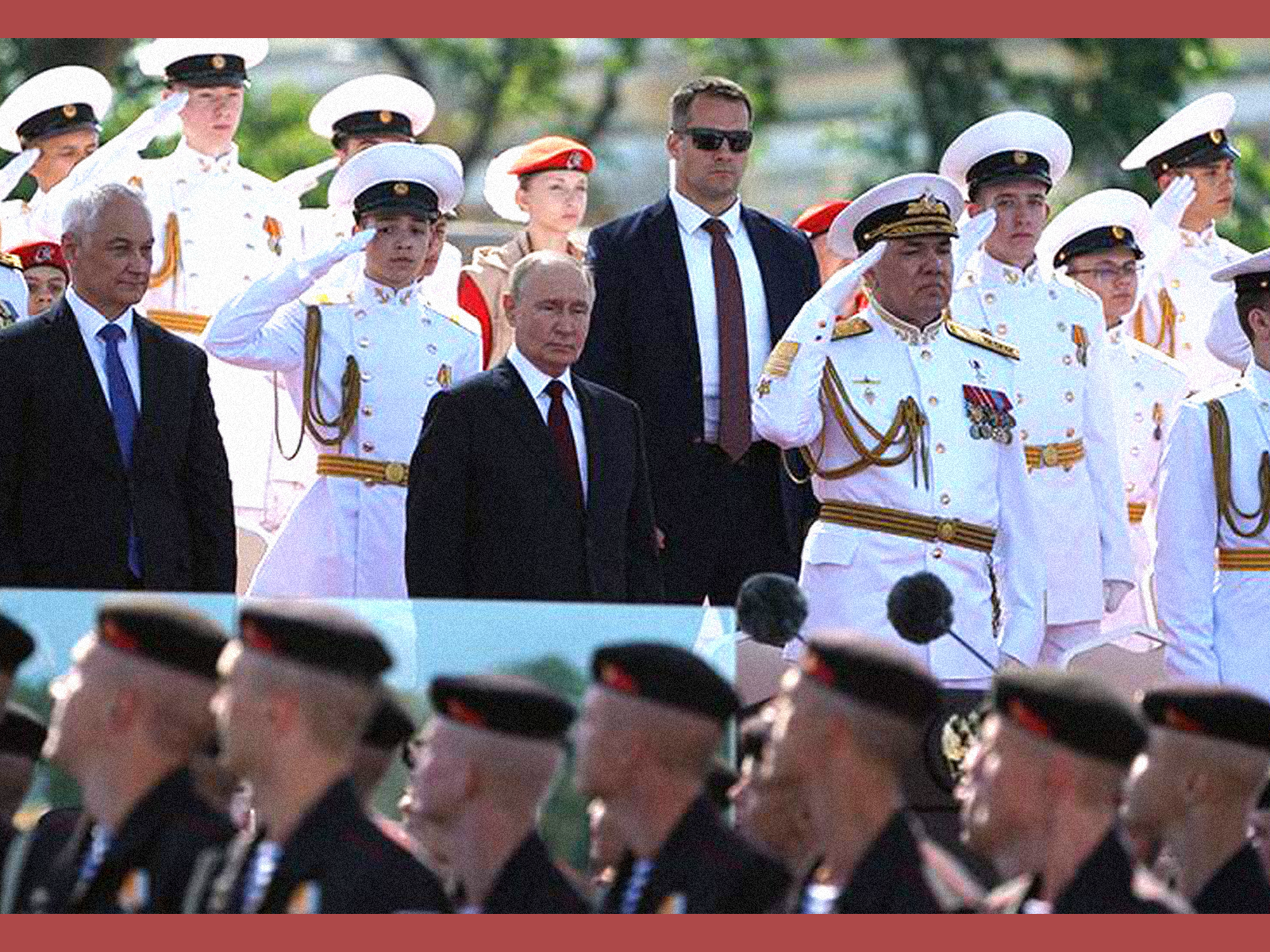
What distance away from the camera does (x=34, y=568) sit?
36.4 ft

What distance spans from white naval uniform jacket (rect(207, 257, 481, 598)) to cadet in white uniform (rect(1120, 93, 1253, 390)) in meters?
3.26

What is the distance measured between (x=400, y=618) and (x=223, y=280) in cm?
550

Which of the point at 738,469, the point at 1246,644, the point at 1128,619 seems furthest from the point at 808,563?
the point at 1128,619

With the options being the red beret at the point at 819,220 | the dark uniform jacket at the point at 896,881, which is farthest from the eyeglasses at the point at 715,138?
the dark uniform jacket at the point at 896,881

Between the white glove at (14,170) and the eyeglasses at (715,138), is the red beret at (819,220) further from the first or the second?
the white glove at (14,170)

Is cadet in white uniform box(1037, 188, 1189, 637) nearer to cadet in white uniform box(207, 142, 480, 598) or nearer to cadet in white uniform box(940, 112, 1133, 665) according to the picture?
cadet in white uniform box(940, 112, 1133, 665)

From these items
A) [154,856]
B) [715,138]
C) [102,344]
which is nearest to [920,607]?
[154,856]

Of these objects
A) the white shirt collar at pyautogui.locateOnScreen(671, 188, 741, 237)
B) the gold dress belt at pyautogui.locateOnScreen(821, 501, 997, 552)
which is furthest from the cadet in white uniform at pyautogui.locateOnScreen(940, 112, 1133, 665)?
the white shirt collar at pyautogui.locateOnScreen(671, 188, 741, 237)

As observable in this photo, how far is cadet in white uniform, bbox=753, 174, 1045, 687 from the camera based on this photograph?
38.5 ft

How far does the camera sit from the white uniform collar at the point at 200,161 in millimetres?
14359

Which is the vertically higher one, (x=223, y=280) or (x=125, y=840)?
(x=223, y=280)

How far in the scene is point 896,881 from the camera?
317 inches

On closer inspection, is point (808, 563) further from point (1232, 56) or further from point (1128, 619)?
point (1232, 56)

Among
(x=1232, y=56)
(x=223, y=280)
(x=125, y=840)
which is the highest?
(x=1232, y=56)
